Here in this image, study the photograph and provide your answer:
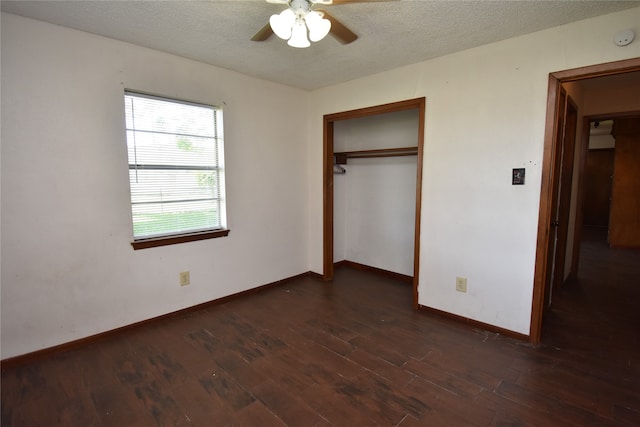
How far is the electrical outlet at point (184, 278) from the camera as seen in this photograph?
10.1 ft

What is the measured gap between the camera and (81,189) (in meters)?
2.47

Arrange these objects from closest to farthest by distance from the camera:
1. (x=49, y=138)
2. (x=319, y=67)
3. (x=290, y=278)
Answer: (x=49, y=138), (x=319, y=67), (x=290, y=278)

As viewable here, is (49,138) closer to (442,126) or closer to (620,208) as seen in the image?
(442,126)

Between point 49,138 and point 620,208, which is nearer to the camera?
point 49,138

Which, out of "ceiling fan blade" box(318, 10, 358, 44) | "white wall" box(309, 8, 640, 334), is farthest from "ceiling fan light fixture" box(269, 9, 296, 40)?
"white wall" box(309, 8, 640, 334)

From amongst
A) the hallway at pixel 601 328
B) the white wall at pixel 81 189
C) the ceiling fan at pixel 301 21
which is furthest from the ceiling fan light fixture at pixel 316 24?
the hallway at pixel 601 328

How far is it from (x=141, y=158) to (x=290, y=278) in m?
2.22

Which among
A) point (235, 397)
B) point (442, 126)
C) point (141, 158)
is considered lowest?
point (235, 397)

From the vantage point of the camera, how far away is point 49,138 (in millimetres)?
2314

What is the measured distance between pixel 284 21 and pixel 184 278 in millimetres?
2444

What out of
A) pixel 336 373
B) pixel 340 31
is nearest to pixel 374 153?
pixel 340 31

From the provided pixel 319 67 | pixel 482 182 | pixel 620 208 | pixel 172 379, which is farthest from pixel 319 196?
pixel 620 208

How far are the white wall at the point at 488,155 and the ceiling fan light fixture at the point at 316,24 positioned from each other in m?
1.60

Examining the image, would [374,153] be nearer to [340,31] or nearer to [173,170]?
[340,31]
